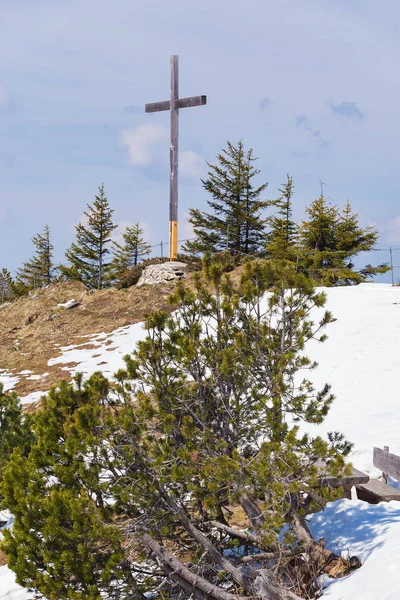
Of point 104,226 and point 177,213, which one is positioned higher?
point 104,226

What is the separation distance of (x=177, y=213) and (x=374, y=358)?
10.5 m

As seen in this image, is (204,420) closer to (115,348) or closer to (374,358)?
(374,358)

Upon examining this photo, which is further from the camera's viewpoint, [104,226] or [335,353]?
[104,226]

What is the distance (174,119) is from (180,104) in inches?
22.8

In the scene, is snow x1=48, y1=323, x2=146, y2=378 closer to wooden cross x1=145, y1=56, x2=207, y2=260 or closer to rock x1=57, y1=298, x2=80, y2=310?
rock x1=57, y1=298, x2=80, y2=310

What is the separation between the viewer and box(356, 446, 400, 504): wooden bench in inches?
270

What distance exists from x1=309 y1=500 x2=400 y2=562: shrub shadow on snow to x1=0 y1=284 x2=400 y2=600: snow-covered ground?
0.01 metres

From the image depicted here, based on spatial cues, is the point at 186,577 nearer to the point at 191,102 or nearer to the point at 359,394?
the point at 359,394

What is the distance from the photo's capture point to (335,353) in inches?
558

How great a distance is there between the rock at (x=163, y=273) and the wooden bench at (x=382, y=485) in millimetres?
14439

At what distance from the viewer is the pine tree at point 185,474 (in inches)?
197

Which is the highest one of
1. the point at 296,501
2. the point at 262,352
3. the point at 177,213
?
the point at 177,213

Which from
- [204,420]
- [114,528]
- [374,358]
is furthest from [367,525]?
[374,358]

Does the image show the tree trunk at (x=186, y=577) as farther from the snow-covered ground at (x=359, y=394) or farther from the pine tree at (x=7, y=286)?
the pine tree at (x=7, y=286)
